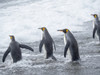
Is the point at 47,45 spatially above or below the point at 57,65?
above

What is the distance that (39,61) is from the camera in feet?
16.0

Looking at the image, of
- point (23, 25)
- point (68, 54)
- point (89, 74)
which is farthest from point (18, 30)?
point (89, 74)

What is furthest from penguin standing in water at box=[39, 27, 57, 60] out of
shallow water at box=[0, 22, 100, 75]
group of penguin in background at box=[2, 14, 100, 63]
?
shallow water at box=[0, 22, 100, 75]

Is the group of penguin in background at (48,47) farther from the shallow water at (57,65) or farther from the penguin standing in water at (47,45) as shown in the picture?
the shallow water at (57,65)

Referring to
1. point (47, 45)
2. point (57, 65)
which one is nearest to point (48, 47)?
point (47, 45)

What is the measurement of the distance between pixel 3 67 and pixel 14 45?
0.64 m

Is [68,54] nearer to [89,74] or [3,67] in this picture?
[89,74]

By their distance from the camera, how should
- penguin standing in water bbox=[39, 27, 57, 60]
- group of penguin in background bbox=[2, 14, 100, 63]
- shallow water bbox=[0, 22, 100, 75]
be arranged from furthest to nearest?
1. penguin standing in water bbox=[39, 27, 57, 60]
2. group of penguin in background bbox=[2, 14, 100, 63]
3. shallow water bbox=[0, 22, 100, 75]

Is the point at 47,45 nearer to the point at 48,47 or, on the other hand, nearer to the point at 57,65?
the point at 48,47

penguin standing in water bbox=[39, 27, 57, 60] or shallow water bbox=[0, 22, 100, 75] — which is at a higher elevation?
penguin standing in water bbox=[39, 27, 57, 60]

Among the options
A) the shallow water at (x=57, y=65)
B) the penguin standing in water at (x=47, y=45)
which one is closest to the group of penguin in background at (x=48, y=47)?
the penguin standing in water at (x=47, y=45)

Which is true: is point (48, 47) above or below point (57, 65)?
above

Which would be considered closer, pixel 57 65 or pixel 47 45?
pixel 57 65

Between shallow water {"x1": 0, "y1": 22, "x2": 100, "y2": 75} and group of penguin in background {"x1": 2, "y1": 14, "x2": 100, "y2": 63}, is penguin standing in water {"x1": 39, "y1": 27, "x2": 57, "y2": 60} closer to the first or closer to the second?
group of penguin in background {"x1": 2, "y1": 14, "x2": 100, "y2": 63}
